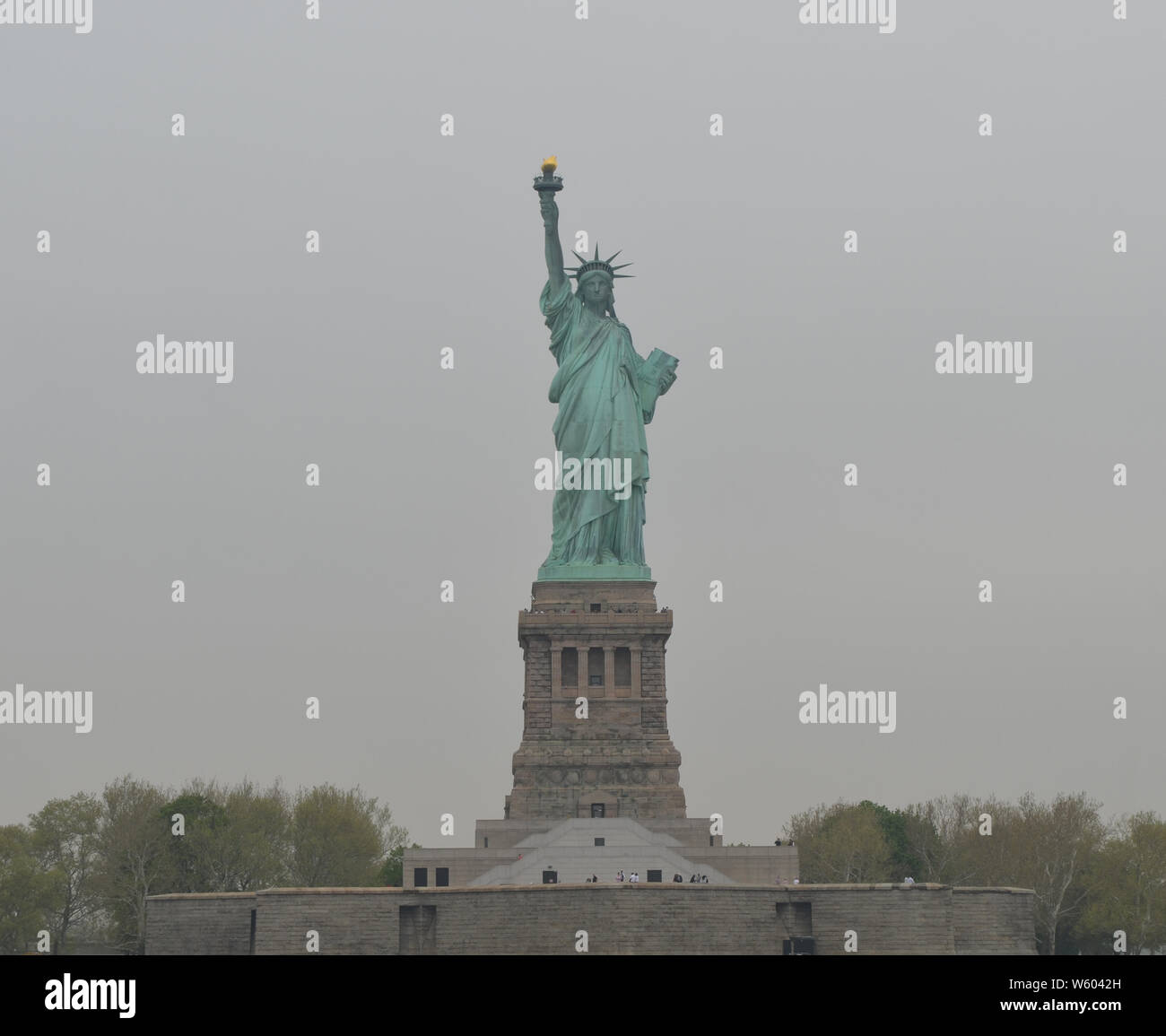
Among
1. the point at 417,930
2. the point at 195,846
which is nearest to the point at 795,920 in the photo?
the point at 417,930

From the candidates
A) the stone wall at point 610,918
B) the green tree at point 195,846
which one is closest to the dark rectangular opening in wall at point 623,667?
the stone wall at point 610,918

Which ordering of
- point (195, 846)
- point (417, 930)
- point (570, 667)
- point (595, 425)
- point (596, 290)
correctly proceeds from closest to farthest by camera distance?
→ point (417, 930) < point (570, 667) < point (595, 425) < point (596, 290) < point (195, 846)

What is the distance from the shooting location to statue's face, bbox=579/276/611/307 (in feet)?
218

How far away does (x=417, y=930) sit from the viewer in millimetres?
52219

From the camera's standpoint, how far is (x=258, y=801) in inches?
2953

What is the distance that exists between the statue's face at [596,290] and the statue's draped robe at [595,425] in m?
0.45

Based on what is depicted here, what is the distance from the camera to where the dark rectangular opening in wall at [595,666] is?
209 feet

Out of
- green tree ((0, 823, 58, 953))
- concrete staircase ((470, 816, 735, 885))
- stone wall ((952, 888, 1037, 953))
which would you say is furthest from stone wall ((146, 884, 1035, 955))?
green tree ((0, 823, 58, 953))

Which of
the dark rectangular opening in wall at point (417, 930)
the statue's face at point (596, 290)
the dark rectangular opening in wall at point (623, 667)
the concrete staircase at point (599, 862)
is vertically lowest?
the dark rectangular opening in wall at point (417, 930)

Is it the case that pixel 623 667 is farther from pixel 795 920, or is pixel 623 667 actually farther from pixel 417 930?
pixel 417 930

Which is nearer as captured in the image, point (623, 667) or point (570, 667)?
point (623, 667)

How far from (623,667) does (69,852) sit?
2140cm

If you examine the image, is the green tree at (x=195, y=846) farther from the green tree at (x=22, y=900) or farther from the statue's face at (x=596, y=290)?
the statue's face at (x=596, y=290)

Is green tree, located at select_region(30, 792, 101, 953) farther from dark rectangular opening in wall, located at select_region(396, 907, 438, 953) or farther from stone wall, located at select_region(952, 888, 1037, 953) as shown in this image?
stone wall, located at select_region(952, 888, 1037, 953)
